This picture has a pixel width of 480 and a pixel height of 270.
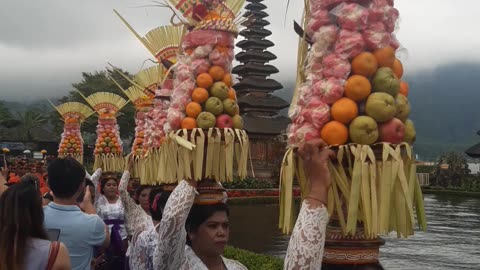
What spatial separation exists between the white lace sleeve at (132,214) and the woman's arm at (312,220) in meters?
2.22

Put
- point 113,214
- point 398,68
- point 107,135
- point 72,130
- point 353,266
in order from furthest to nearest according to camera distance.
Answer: point 72,130, point 107,135, point 113,214, point 398,68, point 353,266

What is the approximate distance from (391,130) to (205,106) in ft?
6.43

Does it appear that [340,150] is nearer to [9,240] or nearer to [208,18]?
[9,240]

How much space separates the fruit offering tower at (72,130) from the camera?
14.9m

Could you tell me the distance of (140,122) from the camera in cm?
901

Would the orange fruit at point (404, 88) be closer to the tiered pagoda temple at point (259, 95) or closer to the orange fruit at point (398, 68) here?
the orange fruit at point (398, 68)

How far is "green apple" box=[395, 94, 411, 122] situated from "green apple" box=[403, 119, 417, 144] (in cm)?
3

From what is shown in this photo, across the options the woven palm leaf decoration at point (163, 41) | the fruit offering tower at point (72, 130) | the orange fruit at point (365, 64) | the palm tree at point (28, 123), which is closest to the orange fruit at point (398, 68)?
the orange fruit at point (365, 64)

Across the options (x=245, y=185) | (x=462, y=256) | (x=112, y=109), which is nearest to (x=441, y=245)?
(x=462, y=256)

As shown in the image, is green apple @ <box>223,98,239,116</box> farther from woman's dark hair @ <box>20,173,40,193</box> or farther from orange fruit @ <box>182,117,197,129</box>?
woman's dark hair @ <box>20,173,40,193</box>

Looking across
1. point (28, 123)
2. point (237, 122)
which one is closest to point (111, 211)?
point (237, 122)

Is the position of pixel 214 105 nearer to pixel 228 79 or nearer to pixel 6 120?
pixel 228 79

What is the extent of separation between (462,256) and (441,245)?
1072 mm

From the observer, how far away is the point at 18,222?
2.22 metres
